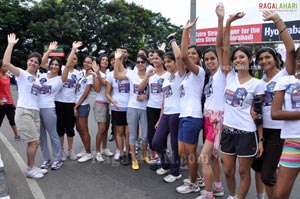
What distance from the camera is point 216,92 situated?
11.5 ft

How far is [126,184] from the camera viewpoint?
4.33 meters

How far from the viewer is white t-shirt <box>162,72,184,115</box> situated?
4152mm

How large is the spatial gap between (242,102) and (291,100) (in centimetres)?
59

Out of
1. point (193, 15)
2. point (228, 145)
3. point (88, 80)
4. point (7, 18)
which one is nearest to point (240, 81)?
point (228, 145)

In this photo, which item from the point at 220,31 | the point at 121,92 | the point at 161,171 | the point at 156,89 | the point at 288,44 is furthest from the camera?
the point at 121,92

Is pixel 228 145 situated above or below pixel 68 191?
above

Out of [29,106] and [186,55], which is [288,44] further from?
[29,106]

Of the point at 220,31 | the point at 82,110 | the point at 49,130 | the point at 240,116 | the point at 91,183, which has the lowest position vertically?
the point at 91,183

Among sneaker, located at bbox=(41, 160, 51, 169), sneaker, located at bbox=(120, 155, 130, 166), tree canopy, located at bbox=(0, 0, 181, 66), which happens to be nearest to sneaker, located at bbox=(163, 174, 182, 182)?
sneaker, located at bbox=(120, 155, 130, 166)

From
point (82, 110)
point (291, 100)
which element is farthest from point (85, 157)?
point (291, 100)

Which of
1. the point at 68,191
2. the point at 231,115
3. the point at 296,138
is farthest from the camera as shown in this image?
the point at 68,191

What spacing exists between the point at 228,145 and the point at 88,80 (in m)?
2.92

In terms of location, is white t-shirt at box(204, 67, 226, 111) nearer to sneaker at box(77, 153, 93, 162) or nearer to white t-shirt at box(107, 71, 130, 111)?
white t-shirt at box(107, 71, 130, 111)

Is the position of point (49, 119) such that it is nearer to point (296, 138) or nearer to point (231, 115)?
point (231, 115)
